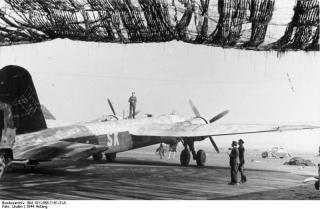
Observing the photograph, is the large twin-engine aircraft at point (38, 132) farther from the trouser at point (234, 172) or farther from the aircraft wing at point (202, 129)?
the trouser at point (234, 172)

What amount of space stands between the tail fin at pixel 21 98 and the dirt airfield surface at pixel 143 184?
6.27ft

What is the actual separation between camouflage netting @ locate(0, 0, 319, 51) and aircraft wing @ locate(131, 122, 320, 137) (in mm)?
4661

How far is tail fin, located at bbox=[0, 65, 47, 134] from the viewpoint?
49.7ft

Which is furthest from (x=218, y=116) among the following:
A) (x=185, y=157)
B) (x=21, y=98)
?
(x=21, y=98)

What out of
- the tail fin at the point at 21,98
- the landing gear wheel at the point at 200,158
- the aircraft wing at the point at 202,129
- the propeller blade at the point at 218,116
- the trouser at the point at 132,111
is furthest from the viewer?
the propeller blade at the point at 218,116

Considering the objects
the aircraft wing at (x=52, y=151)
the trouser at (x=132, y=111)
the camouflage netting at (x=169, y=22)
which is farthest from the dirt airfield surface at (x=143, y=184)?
the camouflage netting at (x=169, y=22)

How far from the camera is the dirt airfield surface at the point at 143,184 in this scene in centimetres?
1284

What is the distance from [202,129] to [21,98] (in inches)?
354

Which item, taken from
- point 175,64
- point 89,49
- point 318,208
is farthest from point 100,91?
point 318,208

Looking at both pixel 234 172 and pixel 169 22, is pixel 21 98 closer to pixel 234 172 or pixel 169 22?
pixel 169 22

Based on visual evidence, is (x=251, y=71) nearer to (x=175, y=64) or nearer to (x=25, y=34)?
(x=175, y=64)

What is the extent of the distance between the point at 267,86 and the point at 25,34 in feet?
31.6

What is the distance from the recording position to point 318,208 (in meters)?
12.4

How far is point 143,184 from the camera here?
48.8 ft
